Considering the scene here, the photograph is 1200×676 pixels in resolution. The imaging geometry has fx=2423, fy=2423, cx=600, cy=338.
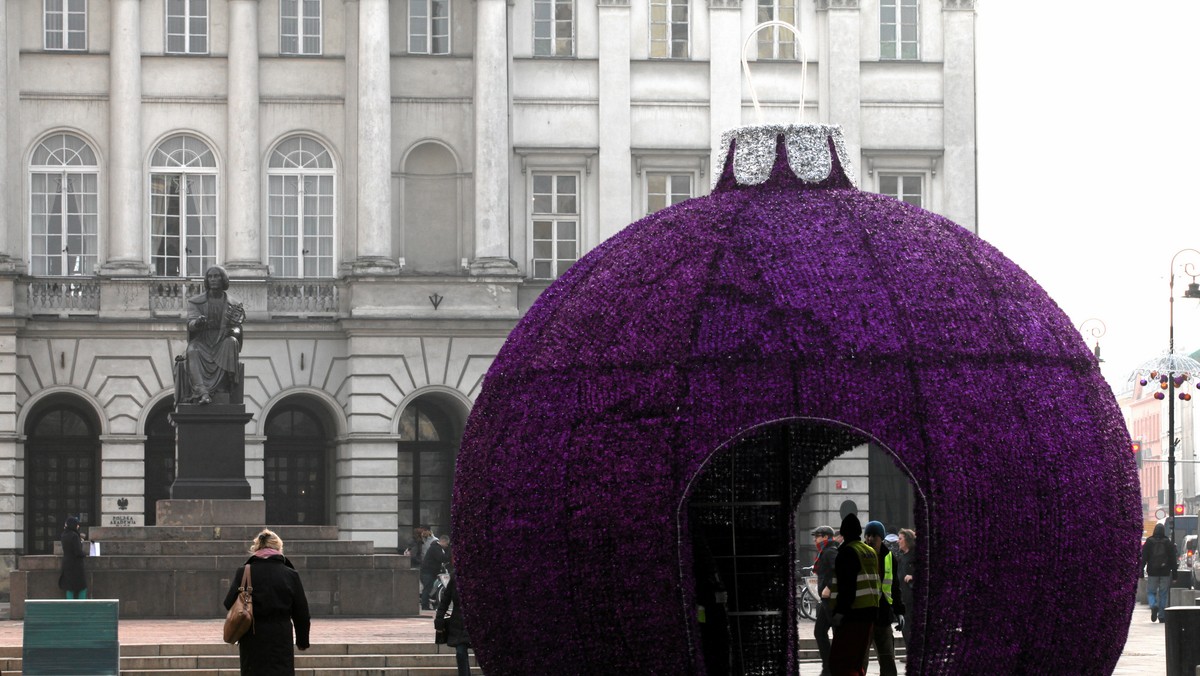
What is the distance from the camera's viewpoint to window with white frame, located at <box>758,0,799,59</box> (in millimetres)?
51156

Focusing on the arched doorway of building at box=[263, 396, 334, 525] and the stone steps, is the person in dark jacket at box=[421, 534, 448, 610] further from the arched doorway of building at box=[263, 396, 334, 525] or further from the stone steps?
the arched doorway of building at box=[263, 396, 334, 525]

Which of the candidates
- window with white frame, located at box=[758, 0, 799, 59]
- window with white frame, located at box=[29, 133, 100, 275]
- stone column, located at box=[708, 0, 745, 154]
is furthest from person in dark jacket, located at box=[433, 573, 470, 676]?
window with white frame, located at box=[758, 0, 799, 59]

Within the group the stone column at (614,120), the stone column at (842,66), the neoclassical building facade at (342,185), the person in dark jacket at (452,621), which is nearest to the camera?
the person in dark jacket at (452,621)

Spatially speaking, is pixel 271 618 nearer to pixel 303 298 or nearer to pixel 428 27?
pixel 303 298

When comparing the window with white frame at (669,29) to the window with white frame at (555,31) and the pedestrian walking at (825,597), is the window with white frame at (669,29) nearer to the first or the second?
the window with white frame at (555,31)

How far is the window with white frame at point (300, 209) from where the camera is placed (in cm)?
5019

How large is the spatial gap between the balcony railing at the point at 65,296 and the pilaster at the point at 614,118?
406 inches

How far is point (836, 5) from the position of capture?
51688mm

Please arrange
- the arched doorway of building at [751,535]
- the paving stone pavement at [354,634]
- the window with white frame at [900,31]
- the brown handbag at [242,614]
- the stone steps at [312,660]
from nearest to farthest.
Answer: the arched doorway of building at [751,535], the brown handbag at [242,614], the stone steps at [312,660], the paving stone pavement at [354,634], the window with white frame at [900,31]

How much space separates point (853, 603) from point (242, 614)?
13.2ft

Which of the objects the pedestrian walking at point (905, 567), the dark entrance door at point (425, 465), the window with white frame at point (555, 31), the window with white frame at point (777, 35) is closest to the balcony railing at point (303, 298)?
the dark entrance door at point (425, 465)

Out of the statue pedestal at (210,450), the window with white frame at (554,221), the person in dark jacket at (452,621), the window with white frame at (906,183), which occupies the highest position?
the window with white frame at (906,183)

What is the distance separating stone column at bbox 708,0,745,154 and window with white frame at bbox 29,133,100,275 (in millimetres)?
12930

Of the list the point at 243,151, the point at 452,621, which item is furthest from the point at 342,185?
the point at 452,621
